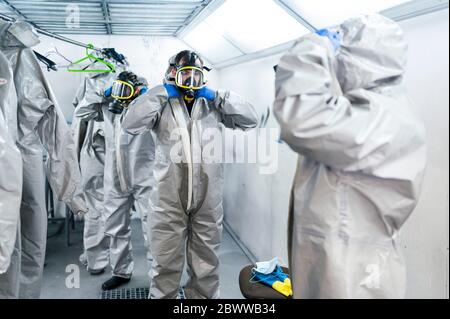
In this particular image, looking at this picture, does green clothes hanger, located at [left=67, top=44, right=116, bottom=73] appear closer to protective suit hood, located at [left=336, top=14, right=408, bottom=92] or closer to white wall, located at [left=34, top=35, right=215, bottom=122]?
white wall, located at [left=34, top=35, right=215, bottom=122]

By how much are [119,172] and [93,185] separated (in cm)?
41

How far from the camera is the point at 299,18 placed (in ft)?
5.60

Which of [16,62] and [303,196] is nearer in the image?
[303,196]

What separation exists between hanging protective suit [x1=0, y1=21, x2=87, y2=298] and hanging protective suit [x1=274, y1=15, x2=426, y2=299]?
44.4 inches

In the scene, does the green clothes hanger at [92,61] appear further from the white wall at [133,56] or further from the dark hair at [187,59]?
the dark hair at [187,59]

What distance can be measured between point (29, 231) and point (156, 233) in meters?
0.57

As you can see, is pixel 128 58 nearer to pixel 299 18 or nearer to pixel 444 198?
pixel 299 18

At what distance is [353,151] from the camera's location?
0.87m

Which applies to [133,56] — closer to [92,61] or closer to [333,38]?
[92,61]

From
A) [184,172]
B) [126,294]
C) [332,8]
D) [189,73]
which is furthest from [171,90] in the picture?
[126,294]

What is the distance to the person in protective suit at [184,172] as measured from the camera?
68.7 inches

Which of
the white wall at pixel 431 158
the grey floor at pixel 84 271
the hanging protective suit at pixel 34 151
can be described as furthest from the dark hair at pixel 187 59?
the grey floor at pixel 84 271
